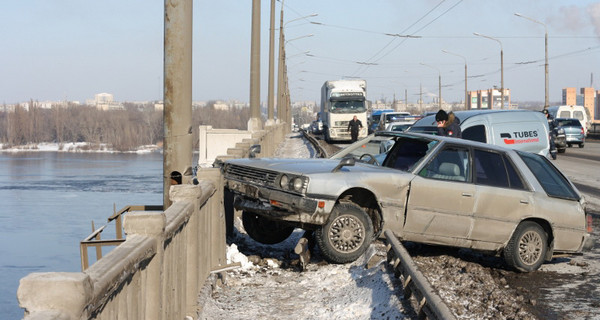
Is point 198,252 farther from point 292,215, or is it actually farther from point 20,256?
point 20,256

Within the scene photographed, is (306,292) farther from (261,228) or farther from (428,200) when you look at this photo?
(261,228)

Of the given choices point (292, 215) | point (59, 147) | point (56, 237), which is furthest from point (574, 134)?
point (59, 147)

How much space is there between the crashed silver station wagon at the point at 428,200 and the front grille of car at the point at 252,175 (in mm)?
14

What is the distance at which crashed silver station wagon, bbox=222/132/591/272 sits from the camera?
30.7ft

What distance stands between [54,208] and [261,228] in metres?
56.7

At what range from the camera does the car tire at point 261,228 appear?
10.9m

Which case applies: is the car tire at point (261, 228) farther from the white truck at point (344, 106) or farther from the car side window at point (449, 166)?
the white truck at point (344, 106)

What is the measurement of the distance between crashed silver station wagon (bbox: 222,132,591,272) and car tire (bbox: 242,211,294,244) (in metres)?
0.29

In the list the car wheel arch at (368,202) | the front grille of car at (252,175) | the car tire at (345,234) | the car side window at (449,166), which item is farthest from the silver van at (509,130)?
the car tire at (345,234)

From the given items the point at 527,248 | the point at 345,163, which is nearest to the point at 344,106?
the point at 527,248

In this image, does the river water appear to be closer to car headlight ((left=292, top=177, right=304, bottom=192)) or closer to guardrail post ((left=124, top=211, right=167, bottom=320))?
car headlight ((left=292, top=177, right=304, bottom=192))

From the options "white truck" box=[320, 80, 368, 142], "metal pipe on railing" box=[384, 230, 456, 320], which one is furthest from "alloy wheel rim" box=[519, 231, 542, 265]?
"white truck" box=[320, 80, 368, 142]

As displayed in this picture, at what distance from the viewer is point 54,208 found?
211 ft

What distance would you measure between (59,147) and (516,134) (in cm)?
17403
